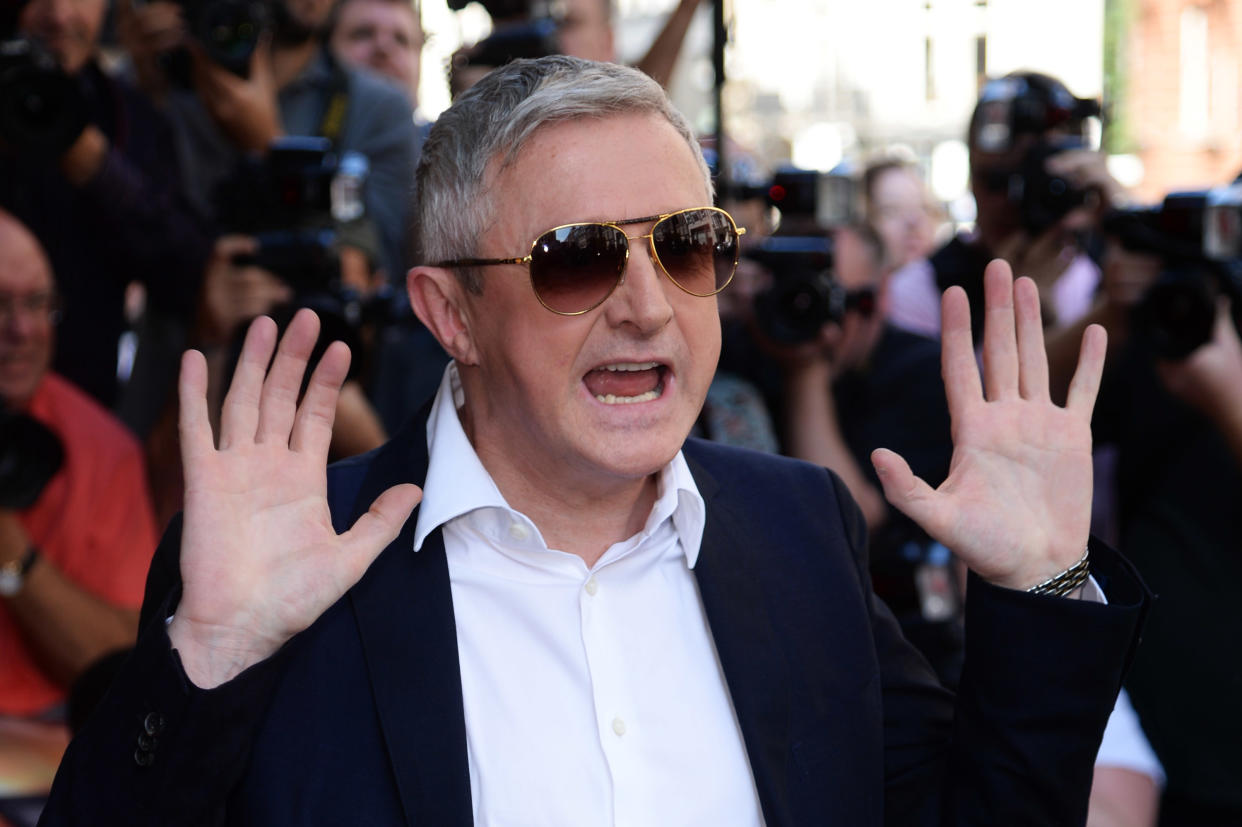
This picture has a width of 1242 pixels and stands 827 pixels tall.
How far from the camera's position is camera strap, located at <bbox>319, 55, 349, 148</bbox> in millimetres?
4004

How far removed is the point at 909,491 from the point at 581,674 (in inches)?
20.3

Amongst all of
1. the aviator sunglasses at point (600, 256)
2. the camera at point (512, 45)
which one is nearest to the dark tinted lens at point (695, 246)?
the aviator sunglasses at point (600, 256)

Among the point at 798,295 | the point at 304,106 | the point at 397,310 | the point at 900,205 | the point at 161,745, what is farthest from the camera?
the point at 900,205

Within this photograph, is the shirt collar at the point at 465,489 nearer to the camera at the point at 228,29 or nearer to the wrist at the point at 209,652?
the wrist at the point at 209,652

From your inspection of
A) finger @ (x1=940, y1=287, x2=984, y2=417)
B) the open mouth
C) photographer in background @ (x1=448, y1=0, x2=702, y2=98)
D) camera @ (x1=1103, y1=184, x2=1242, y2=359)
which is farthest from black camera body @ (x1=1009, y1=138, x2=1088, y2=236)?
the open mouth

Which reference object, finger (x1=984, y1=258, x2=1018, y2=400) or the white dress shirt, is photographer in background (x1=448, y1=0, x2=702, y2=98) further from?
the white dress shirt

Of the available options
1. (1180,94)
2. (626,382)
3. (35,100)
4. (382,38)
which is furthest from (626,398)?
(1180,94)

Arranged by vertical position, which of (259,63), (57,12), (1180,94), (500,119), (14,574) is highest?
(1180,94)

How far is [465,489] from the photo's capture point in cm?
197

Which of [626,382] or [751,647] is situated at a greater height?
[626,382]

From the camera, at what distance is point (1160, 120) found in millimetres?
21078

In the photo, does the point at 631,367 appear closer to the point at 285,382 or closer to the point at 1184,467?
the point at 285,382

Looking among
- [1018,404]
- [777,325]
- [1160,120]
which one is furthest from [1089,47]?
[1018,404]

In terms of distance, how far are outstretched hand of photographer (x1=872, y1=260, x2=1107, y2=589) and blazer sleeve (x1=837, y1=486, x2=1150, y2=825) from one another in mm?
60
